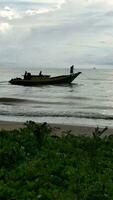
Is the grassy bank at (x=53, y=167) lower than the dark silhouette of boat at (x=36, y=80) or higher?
lower

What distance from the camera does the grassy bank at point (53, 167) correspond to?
6391 millimetres

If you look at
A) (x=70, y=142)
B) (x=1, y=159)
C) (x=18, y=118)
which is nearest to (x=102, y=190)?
(x=1, y=159)

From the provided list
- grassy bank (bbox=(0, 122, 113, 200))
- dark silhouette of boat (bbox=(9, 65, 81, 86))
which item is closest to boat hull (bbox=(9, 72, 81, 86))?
dark silhouette of boat (bbox=(9, 65, 81, 86))

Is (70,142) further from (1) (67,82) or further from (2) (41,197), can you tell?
(1) (67,82)

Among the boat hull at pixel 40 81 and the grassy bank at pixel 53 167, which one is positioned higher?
the boat hull at pixel 40 81

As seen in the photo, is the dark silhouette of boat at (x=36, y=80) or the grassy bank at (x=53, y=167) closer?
the grassy bank at (x=53, y=167)

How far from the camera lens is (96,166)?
8.05 m

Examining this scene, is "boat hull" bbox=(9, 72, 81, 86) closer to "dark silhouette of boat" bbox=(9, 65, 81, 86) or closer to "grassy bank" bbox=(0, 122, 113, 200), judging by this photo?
"dark silhouette of boat" bbox=(9, 65, 81, 86)

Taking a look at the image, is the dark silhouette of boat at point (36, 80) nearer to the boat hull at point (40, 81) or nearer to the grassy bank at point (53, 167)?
the boat hull at point (40, 81)

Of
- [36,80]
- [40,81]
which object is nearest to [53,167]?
[36,80]

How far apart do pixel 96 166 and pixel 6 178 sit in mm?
1754

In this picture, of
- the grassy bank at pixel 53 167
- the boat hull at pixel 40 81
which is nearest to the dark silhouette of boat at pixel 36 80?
the boat hull at pixel 40 81

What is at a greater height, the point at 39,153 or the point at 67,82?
the point at 67,82

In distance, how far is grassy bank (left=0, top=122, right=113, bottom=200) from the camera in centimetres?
639
